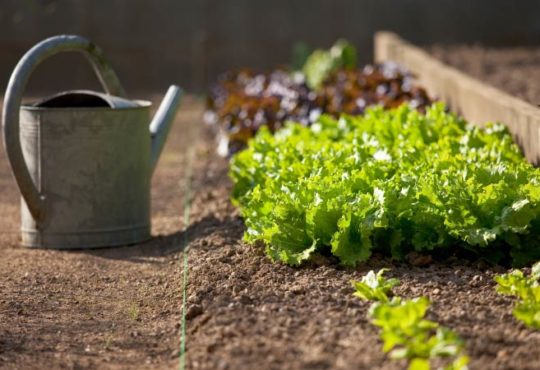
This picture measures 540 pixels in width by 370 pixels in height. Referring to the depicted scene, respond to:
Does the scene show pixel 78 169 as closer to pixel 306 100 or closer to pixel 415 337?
pixel 415 337

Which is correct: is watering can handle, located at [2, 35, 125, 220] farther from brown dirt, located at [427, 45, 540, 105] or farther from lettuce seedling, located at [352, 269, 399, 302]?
brown dirt, located at [427, 45, 540, 105]

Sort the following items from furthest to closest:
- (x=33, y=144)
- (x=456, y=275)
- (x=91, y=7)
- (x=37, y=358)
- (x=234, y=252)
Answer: (x=91, y=7) → (x=33, y=144) → (x=234, y=252) → (x=456, y=275) → (x=37, y=358)

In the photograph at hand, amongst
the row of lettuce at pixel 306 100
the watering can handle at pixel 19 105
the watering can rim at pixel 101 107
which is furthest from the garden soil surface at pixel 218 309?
the row of lettuce at pixel 306 100

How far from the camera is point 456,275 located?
380 cm

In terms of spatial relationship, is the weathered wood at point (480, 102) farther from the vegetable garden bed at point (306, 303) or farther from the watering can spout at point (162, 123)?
the watering can spout at point (162, 123)

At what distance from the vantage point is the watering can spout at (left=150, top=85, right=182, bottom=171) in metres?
5.79

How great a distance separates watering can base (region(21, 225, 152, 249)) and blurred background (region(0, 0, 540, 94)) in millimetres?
10749

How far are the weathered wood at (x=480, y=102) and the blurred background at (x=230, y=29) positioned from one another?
6.01 meters

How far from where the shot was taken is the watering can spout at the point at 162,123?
579 centimetres

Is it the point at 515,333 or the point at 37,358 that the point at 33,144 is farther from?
the point at 515,333

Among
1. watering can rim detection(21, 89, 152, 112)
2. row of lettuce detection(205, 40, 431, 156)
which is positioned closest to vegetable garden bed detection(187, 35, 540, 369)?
watering can rim detection(21, 89, 152, 112)

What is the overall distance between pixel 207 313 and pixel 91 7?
43.7 ft

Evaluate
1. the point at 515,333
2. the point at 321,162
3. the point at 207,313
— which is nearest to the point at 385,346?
the point at 515,333

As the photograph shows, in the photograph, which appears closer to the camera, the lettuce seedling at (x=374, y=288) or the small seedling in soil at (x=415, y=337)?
the small seedling in soil at (x=415, y=337)
